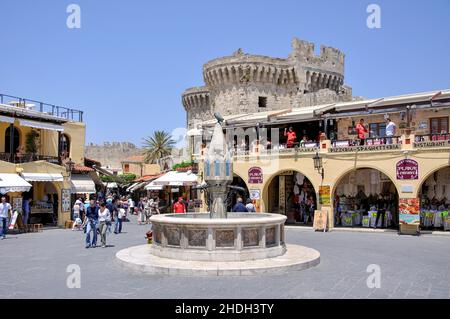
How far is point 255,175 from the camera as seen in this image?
27422 millimetres

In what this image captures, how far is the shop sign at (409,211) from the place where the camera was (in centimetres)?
2084

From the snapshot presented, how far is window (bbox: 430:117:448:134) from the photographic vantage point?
23578 mm

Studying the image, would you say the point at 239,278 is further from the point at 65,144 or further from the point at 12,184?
the point at 65,144

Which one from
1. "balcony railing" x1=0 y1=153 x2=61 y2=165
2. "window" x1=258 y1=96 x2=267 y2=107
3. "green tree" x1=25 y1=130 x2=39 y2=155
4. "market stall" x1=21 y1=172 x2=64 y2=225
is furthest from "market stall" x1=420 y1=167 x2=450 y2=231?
"window" x1=258 y1=96 x2=267 y2=107

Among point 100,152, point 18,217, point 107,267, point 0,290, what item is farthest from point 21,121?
point 100,152

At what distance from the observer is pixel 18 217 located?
73.2ft

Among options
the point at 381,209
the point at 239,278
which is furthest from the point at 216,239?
the point at 381,209

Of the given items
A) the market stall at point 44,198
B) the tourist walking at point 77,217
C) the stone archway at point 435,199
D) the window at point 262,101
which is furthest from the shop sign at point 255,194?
the window at point 262,101

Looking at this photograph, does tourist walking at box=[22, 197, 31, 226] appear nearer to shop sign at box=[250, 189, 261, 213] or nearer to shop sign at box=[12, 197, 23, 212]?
shop sign at box=[12, 197, 23, 212]

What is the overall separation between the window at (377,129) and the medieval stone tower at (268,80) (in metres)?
16.8

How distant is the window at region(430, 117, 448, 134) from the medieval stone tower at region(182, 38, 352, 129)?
61.5 feet

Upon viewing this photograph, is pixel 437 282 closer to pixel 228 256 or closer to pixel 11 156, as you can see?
pixel 228 256

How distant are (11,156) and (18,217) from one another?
12.9 ft

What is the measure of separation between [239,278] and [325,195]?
14.9 metres
